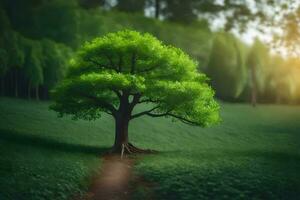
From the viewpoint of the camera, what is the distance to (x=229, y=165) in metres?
30.0

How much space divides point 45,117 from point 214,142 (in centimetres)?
1882

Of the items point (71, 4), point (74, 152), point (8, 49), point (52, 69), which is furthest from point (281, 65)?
point (74, 152)

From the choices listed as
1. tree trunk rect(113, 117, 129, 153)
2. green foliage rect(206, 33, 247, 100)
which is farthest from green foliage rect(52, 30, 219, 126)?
green foliage rect(206, 33, 247, 100)

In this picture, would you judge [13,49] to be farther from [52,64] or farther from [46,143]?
[46,143]

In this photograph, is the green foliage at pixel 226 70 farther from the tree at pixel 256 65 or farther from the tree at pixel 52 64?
the tree at pixel 52 64

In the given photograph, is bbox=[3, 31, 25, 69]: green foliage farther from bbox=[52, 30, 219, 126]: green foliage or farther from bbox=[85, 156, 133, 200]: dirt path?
bbox=[85, 156, 133, 200]: dirt path

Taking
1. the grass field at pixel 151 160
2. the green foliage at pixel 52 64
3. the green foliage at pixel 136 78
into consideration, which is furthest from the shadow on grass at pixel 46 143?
the green foliage at pixel 52 64

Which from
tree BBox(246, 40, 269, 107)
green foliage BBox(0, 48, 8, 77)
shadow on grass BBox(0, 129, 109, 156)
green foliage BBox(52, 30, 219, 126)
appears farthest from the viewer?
tree BBox(246, 40, 269, 107)

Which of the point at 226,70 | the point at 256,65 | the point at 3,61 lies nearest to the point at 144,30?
the point at 226,70

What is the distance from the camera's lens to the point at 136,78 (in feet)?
111

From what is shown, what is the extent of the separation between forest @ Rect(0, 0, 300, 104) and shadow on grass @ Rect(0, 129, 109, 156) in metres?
22.9

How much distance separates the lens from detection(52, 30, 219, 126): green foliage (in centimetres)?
3488

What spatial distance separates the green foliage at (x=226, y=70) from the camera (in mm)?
87000

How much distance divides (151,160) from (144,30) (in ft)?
203
